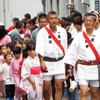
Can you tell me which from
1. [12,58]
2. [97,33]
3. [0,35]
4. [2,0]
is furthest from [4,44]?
[2,0]

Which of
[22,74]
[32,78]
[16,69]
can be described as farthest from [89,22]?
[16,69]

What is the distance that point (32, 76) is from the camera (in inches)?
463

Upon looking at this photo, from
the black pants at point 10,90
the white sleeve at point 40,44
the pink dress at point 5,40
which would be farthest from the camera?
the pink dress at point 5,40

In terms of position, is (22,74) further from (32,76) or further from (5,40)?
(5,40)

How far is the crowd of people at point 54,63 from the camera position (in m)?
10.4

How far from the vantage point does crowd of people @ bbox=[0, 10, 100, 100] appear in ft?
34.2

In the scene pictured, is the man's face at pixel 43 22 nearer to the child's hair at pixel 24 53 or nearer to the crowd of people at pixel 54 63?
the crowd of people at pixel 54 63

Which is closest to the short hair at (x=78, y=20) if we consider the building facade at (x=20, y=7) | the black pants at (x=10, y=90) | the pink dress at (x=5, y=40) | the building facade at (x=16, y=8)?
the black pants at (x=10, y=90)

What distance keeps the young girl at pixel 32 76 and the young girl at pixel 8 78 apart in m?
1.82

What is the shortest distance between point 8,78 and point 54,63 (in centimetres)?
260

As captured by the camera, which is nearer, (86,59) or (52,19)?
(86,59)

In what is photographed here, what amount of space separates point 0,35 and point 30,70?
3198 millimetres

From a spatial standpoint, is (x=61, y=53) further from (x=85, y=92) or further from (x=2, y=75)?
(x=2, y=75)

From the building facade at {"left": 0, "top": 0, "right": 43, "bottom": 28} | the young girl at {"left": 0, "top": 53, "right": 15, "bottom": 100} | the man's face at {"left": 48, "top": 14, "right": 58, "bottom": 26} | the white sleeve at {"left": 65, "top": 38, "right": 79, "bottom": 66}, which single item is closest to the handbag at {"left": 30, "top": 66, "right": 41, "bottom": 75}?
the man's face at {"left": 48, "top": 14, "right": 58, "bottom": 26}
